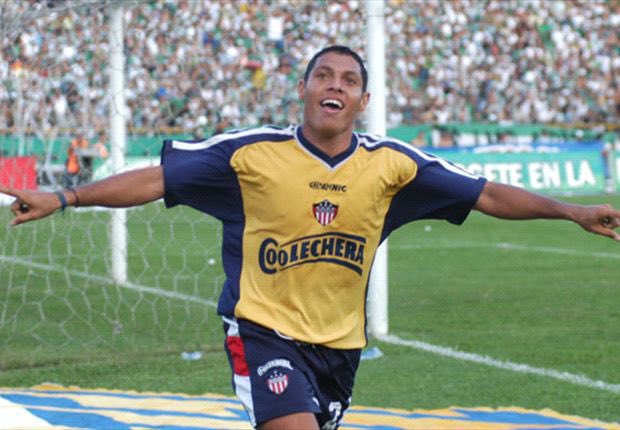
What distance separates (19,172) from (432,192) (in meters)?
8.65

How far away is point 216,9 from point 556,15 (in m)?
25.5

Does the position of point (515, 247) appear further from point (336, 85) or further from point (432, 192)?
point (336, 85)

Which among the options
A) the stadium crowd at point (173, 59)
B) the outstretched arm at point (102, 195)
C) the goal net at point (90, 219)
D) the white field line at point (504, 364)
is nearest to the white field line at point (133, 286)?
the goal net at point (90, 219)

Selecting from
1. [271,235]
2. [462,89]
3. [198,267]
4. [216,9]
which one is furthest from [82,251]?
[462,89]

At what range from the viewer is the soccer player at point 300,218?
4430mm

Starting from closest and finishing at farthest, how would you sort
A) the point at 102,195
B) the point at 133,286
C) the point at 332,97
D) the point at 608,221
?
the point at 102,195, the point at 332,97, the point at 608,221, the point at 133,286

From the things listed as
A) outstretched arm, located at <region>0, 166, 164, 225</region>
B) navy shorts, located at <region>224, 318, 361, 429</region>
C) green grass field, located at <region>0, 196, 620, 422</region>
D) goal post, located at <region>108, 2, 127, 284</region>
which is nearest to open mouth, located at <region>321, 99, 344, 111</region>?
outstretched arm, located at <region>0, 166, 164, 225</region>

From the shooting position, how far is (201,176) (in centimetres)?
449

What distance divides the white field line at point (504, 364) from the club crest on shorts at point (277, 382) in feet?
12.4

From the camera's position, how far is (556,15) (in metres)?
36.1

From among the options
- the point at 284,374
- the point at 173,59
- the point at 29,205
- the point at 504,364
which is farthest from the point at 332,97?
the point at 173,59

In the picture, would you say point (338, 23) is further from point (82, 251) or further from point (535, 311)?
point (82, 251)

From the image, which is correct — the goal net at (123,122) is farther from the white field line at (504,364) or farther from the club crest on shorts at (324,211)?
the club crest on shorts at (324,211)

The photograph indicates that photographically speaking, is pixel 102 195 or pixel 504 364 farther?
pixel 504 364
